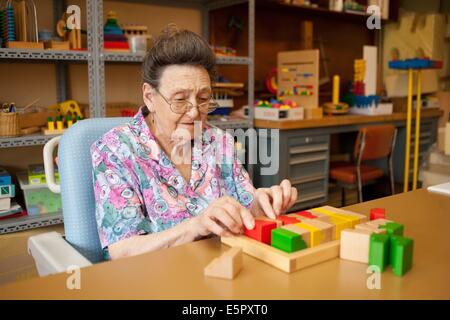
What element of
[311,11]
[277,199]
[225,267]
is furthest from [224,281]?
[311,11]

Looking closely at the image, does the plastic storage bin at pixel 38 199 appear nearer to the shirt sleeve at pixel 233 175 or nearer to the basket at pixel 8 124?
the basket at pixel 8 124

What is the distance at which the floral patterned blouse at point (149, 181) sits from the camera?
105cm

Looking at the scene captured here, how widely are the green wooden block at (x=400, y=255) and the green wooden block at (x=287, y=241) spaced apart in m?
0.14

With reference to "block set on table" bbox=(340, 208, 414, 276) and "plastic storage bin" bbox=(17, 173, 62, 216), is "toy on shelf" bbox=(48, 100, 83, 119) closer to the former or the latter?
"plastic storage bin" bbox=(17, 173, 62, 216)

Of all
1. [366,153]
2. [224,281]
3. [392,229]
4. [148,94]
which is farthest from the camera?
[366,153]

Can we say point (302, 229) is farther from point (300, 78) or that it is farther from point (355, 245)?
point (300, 78)

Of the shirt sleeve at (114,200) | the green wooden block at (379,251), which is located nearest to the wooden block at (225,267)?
the green wooden block at (379,251)

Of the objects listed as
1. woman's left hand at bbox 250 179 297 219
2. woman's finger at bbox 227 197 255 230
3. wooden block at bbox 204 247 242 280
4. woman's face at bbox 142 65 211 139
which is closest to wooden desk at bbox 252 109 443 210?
woman's face at bbox 142 65 211 139

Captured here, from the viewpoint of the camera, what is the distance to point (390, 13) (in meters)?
4.12

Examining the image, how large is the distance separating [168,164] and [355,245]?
0.60 m

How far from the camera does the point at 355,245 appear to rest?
0.79m

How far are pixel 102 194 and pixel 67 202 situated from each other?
0.11 m
